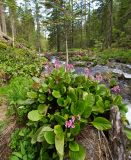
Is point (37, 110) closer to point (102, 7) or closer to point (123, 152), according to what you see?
point (123, 152)

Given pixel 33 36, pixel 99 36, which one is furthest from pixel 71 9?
pixel 33 36

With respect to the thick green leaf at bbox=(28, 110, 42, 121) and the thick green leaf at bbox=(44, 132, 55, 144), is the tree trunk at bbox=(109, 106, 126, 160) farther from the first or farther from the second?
the thick green leaf at bbox=(28, 110, 42, 121)

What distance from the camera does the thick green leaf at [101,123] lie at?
356cm

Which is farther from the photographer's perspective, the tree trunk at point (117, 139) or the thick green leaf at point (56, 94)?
the thick green leaf at point (56, 94)

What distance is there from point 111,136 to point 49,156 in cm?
99

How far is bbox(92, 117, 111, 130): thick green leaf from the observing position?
3563 mm

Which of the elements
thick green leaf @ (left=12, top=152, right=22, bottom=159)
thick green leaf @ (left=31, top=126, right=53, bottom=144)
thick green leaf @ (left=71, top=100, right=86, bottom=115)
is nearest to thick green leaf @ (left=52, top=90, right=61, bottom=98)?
thick green leaf @ (left=71, top=100, right=86, bottom=115)

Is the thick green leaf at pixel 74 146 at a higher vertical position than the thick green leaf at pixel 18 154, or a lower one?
higher

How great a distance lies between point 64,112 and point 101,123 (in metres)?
0.59

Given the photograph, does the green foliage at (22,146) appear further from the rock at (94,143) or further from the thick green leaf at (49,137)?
the rock at (94,143)

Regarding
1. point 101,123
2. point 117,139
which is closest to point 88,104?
point 101,123

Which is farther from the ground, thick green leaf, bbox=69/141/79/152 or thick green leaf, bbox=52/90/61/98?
thick green leaf, bbox=52/90/61/98

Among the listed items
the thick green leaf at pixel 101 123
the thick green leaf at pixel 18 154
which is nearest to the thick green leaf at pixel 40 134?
the thick green leaf at pixel 18 154

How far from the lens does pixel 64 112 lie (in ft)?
12.1
